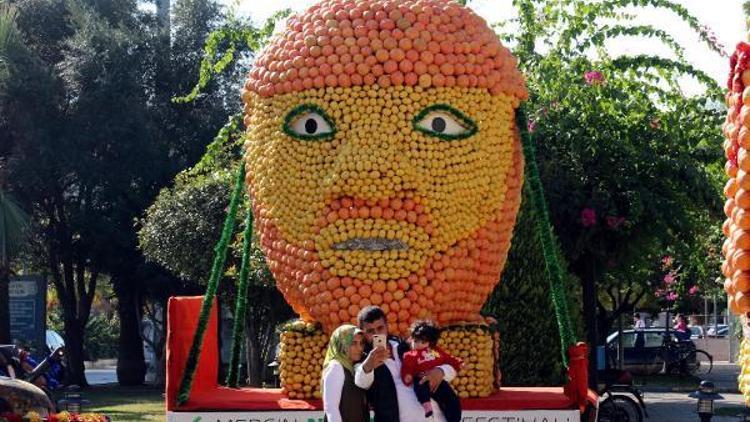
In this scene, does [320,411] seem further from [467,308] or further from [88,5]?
[88,5]

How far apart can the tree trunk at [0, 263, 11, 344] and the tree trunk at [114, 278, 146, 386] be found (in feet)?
16.4

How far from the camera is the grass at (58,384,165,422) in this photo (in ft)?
54.7

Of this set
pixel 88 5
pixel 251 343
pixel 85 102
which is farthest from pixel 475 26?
pixel 88 5

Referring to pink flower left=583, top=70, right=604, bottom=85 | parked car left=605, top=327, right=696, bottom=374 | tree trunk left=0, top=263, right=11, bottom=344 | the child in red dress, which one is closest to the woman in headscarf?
the child in red dress

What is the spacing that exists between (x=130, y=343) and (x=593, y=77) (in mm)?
16308

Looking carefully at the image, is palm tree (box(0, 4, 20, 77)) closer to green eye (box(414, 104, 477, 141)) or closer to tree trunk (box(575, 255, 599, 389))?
tree trunk (box(575, 255, 599, 389))

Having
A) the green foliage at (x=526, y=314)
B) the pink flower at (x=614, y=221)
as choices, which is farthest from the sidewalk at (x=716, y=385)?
the green foliage at (x=526, y=314)

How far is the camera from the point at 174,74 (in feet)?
83.3

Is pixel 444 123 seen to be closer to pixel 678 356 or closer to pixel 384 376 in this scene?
pixel 384 376

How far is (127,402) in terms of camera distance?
2003cm

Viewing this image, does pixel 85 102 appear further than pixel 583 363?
Yes

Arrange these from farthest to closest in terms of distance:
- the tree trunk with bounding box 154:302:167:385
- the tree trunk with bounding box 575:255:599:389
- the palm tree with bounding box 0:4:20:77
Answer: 1. the tree trunk with bounding box 154:302:167:385
2. the palm tree with bounding box 0:4:20:77
3. the tree trunk with bounding box 575:255:599:389

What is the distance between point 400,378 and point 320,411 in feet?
3.59

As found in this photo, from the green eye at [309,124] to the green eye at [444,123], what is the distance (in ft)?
1.58
